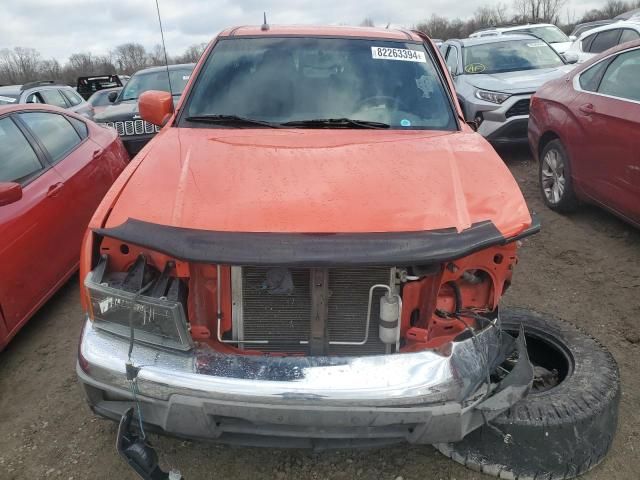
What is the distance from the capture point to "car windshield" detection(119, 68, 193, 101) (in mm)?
8664

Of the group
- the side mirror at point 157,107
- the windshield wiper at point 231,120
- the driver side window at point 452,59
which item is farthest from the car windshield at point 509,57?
the windshield wiper at point 231,120

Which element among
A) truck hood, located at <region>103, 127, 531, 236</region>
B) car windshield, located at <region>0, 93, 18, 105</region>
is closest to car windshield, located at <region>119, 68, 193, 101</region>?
car windshield, located at <region>0, 93, 18, 105</region>

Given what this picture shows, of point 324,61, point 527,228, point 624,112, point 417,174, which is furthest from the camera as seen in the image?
point 624,112

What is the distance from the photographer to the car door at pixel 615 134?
4000 mm

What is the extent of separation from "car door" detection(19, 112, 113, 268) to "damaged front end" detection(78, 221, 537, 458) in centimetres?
194

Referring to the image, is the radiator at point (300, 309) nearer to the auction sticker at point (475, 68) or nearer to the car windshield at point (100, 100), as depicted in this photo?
the auction sticker at point (475, 68)

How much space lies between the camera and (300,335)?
7.00 ft

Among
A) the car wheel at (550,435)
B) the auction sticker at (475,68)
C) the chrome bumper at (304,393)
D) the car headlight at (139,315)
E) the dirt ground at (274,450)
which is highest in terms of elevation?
the auction sticker at (475,68)

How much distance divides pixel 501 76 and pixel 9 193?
21.9 ft

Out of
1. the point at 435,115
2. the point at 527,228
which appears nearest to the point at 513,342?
the point at 527,228

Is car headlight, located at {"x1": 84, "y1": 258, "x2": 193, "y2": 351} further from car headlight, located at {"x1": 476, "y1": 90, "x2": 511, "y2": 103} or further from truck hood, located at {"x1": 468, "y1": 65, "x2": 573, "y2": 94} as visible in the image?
truck hood, located at {"x1": 468, "y1": 65, "x2": 573, "y2": 94}

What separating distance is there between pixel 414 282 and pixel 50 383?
7.33ft

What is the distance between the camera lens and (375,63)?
3379mm

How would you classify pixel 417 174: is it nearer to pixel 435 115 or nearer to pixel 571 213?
pixel 435 115
